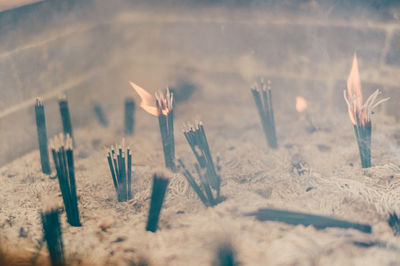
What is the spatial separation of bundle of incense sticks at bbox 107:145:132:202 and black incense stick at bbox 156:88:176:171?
40 cm

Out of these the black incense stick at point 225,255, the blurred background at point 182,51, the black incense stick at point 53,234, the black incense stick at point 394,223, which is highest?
the blurred background at point 182,51

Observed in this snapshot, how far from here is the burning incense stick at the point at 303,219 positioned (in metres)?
2.41

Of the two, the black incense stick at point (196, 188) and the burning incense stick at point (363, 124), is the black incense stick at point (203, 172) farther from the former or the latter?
the burning incense stick at point (363, 124)

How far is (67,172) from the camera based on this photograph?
8.00 ft

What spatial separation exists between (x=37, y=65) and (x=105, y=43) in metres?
0.97

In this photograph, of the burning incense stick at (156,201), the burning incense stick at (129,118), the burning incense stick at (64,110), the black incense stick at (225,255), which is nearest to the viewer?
the black incense stick at (225,255)

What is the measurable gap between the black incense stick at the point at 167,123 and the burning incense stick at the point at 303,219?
85 cm

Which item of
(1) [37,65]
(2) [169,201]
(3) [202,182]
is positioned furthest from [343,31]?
(1) [37,65]

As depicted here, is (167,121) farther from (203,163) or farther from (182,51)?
(182,51)

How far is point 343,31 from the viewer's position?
351 centimetres

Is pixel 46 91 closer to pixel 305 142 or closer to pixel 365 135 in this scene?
pixel 305 142

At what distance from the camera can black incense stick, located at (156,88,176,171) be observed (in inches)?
111

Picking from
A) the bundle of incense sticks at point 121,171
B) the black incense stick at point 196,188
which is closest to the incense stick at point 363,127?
the black incense stick at point 196,188

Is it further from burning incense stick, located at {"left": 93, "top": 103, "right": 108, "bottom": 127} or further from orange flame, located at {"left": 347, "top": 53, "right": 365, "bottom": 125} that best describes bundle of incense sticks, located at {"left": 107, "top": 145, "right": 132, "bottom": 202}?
orange flame, located at {"left": 347, "top": 53, "right": 365, "bottom": 125}
